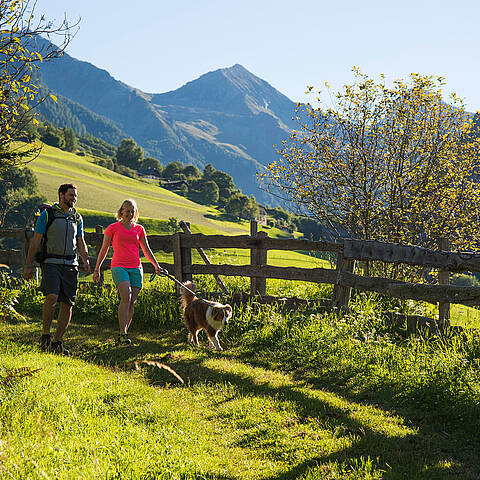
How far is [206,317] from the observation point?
7.21 m

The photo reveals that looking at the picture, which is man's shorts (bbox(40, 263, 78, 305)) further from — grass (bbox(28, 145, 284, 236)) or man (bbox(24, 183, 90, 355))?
grass (bbox(28, 145, 284, 236))

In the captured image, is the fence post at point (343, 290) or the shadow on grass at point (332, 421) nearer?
the shadow on grass at point (332, 421)

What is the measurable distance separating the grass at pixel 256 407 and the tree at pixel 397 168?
515cm

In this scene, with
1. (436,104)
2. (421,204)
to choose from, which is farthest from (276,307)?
(436,104)

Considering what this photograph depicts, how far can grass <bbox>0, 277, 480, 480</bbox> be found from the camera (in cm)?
334

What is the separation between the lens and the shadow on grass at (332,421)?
3607 mm

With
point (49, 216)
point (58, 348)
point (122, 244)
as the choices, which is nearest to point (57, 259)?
point (49, 216)

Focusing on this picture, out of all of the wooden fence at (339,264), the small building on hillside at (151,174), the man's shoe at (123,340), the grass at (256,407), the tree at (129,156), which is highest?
the tree at (129,156)

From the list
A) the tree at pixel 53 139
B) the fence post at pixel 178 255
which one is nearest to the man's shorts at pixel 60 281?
Answer: the fence post at pixel 178 255

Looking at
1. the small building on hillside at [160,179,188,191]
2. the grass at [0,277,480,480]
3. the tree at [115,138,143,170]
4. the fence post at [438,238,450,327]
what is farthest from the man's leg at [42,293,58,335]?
the tree at [115,138,143,170]

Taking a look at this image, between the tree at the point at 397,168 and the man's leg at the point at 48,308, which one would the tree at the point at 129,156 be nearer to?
the tree at the point at 397,168

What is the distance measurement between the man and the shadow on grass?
64cm

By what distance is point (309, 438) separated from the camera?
13.2 feet

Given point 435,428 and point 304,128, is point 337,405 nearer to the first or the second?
point 435,428
